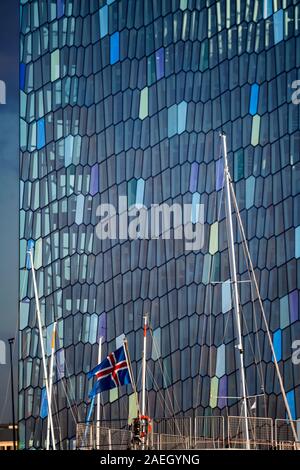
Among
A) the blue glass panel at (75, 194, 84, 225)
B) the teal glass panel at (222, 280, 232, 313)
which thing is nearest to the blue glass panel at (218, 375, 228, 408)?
the teal glass panel at (222, 280, 232, 313)

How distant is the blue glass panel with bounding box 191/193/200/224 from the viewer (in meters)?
48.3

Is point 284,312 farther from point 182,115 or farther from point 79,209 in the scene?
point 79,209

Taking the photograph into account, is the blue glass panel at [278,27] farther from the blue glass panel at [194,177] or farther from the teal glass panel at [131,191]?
the teal glass panel at [131,191]

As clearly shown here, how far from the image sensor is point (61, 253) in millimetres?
49531

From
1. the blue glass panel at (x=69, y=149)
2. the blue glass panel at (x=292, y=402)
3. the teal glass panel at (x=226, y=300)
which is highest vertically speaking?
the blue glass panel at (x=69, y=149)

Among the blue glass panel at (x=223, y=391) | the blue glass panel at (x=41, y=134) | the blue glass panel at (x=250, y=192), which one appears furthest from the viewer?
the blue glass panel at (x=41, y=134)

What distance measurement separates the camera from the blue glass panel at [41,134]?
49969 mm

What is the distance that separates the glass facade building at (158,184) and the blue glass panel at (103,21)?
0.15 ft

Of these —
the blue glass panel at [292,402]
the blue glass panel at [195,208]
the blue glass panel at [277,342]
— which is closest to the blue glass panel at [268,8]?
the blue glass panel at [195,208]

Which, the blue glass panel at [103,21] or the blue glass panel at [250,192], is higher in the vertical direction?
the blue glass panel at [103,21]

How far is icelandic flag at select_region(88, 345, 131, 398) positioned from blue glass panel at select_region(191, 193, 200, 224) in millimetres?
19436

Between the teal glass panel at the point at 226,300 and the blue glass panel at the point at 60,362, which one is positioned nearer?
the teal glass panel at the point at 226,300
